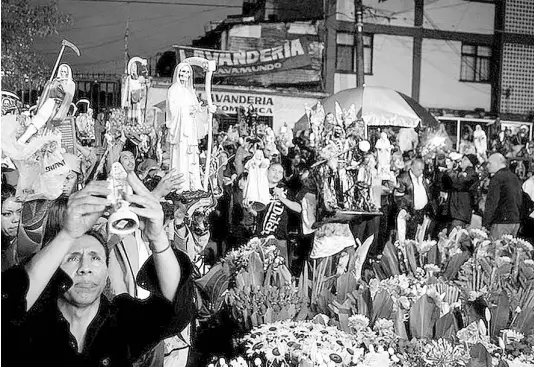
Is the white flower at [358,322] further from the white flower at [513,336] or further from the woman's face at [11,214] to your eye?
the woman's face at [11,214]

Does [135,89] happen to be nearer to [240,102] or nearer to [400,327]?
[400,327]

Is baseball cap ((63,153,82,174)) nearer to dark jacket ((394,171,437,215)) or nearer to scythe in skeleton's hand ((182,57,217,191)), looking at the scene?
scythe in skeleton's hand ((182,57,217,191))

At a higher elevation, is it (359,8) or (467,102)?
(359,8)

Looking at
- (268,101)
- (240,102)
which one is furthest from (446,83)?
(240,102)

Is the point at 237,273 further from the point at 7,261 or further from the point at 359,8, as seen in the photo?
the point at 359,8

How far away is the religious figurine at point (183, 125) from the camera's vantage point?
4.34 m

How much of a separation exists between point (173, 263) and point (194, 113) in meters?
2.57

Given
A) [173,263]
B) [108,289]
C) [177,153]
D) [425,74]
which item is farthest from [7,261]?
[425,74]

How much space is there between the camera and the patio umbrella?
13.1 meters

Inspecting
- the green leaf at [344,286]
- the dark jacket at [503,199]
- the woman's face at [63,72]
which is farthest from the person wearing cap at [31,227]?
the dark jacket at [503,199]

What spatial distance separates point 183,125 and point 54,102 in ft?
5.44

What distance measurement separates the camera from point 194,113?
→ 14.5 ft

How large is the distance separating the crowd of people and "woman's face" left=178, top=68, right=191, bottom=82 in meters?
0.53

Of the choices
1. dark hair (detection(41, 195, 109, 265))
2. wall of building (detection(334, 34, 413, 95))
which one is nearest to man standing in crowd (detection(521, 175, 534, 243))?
dark hair (detection(41, 195, 109, 265))
